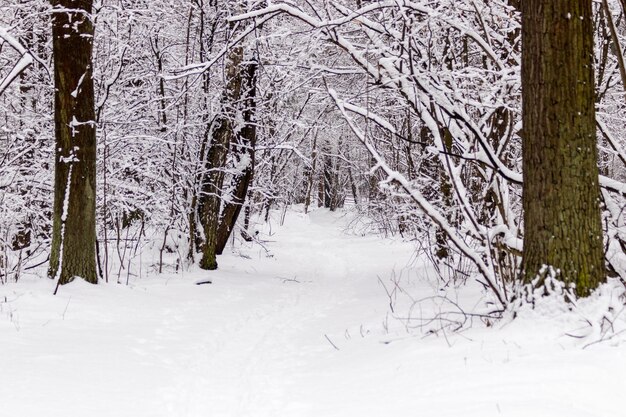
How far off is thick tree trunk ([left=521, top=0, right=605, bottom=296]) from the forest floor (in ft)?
1.15

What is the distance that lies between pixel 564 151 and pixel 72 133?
6.06 metres

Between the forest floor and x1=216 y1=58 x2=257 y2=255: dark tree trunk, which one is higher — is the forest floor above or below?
below

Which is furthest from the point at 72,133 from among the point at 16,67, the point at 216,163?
the point at 216,163

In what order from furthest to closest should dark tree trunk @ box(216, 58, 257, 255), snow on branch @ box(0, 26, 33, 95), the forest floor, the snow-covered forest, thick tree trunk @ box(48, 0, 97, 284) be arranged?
dark tree trunk @ box(216, 58, 257, 255), thick tree trunk @ box(48, 0, 97, 284), snow on branch @ box(0, 26, 33, 95), the snow-covered forest, the forest floor

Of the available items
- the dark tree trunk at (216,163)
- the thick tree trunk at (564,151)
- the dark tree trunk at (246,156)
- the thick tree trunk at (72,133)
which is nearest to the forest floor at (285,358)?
the thick tree trunk at (564,151)

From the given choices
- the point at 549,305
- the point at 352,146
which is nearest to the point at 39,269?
the point at 549,305

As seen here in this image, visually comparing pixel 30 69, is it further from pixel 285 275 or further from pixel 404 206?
pixel 404 206

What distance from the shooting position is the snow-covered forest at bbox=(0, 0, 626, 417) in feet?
13.2

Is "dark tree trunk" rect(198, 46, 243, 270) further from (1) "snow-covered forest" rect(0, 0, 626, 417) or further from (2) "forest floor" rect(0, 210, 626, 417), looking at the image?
(2) "forest floor" rect(0, 210, 626, 417)

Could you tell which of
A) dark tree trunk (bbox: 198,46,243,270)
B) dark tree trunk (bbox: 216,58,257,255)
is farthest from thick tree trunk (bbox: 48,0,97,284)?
dark tree trunk (bbox: 216,58,257,255)

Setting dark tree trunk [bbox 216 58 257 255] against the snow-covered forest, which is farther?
dark tree trunk [bbox 216 58 257 255]

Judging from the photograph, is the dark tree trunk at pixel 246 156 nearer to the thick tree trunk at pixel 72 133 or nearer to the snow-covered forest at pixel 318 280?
the snow-covered forest at pixel 318 280

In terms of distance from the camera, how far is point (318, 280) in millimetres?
12148

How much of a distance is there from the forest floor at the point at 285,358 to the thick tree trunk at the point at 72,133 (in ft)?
1.92
